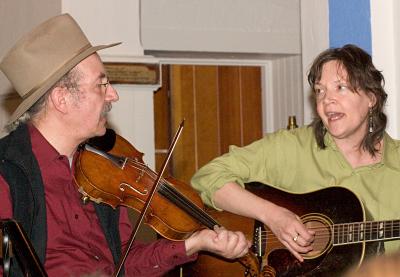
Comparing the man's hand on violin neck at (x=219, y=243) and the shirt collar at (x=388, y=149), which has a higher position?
the shirt collar at (x=388, y=149)

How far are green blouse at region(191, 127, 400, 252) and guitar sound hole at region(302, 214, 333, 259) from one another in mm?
107

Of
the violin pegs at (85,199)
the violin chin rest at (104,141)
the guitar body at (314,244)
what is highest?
the violin chin rest at (104,141)

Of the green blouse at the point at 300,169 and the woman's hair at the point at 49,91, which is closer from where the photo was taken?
the woman's hair at the point at 49,91

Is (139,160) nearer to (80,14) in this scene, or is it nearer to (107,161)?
(107,161)

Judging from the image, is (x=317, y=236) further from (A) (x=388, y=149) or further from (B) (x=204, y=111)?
(B) (x=204, y=111)

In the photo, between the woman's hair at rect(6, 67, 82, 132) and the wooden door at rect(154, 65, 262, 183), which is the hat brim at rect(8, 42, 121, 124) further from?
the wooden door at rect(154, 65, 262, 183)

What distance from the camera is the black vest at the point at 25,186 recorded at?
217 centimetres

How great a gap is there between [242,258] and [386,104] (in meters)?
0.80

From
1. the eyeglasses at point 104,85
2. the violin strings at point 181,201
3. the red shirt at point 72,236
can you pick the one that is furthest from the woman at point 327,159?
the eyeglasses at point 104,85

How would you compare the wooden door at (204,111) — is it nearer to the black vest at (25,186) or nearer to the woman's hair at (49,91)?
the woman's hair at (49,91)

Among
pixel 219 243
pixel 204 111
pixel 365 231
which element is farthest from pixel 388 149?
pixel 204 111

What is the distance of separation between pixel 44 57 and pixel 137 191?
0.49m

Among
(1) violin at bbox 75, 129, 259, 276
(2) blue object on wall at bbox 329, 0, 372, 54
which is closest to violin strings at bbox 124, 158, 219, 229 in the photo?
(1) violin at bbox 75, 129, 259, 276

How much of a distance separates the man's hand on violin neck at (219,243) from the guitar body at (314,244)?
20 centimetres
